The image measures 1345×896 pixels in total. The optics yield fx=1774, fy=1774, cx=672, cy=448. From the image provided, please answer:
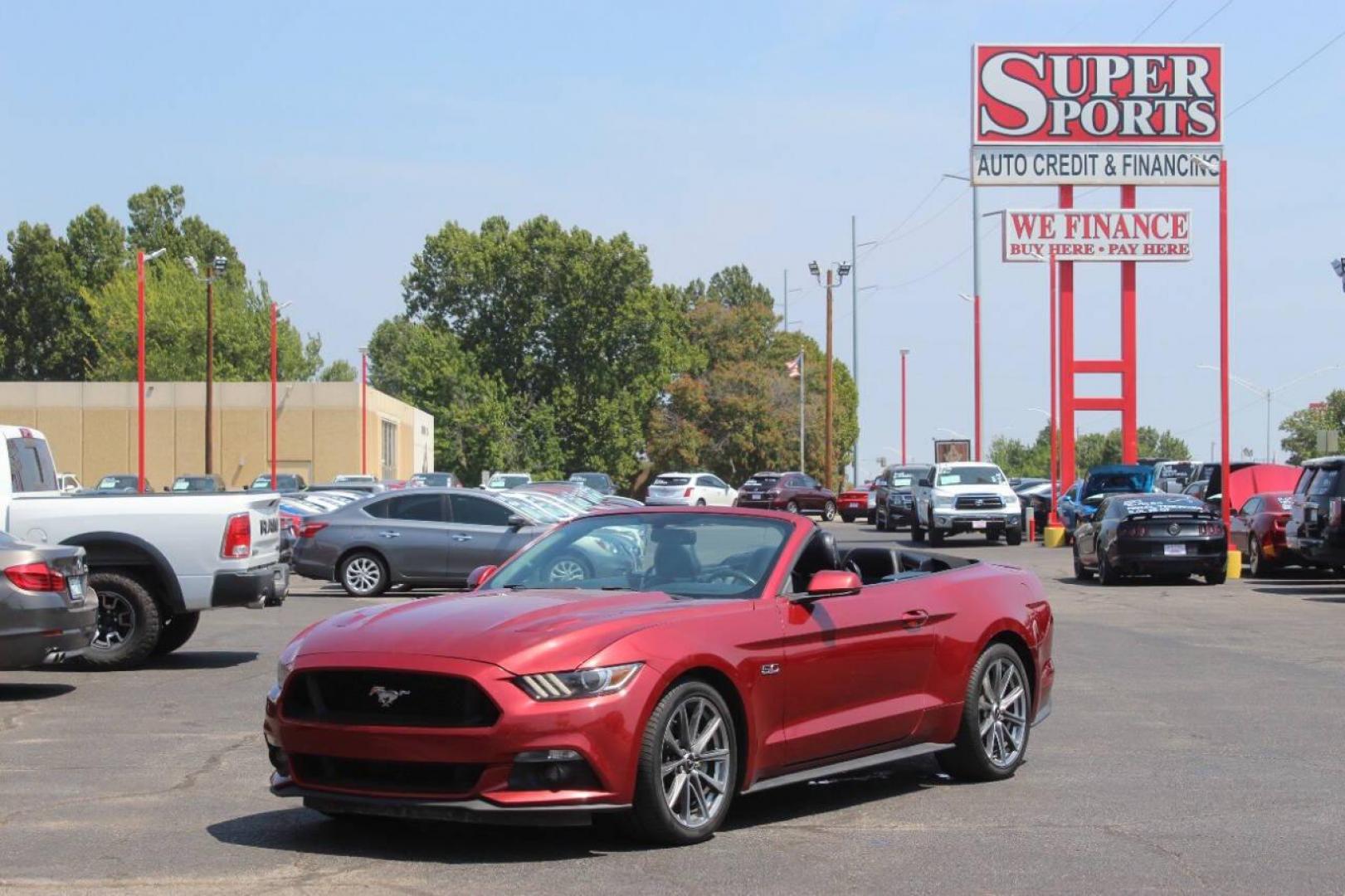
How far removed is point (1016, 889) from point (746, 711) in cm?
145

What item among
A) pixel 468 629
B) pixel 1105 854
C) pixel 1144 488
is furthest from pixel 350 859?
pixel 1144 488

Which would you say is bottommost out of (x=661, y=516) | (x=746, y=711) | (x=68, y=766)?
(x=68, y=766)

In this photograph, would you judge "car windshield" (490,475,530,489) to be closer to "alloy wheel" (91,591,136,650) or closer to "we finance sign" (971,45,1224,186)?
"we finance sign" (971,45,1224,186)

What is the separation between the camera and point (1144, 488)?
1639 inches

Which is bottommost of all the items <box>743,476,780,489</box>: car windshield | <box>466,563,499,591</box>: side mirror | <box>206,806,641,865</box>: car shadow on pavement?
<box>206,806,641,865</box>: car shadow on pavement

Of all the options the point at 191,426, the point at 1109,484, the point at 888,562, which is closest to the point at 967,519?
the point at 1109,484

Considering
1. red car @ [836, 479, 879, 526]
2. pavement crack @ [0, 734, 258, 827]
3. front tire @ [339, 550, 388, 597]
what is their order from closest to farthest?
pavement crack @ [0, 734, 258, 827], front tire @ [339, 550, 388, 597], red car @ [836, 479, 879, 526]

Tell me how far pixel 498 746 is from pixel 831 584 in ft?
6.09

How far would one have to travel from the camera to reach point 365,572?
24891mm

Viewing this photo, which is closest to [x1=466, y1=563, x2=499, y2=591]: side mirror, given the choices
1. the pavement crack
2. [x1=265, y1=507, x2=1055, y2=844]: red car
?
[x1=265, y1=507, x2=1055, y2=844]: red car

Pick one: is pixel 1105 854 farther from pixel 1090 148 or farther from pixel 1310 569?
pixel 1090 148

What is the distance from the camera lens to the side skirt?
791 cm

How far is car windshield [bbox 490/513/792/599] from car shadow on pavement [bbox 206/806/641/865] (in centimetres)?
119

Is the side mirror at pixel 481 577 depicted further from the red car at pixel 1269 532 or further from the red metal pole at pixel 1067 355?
the red metal pole at pixel 1067 355
